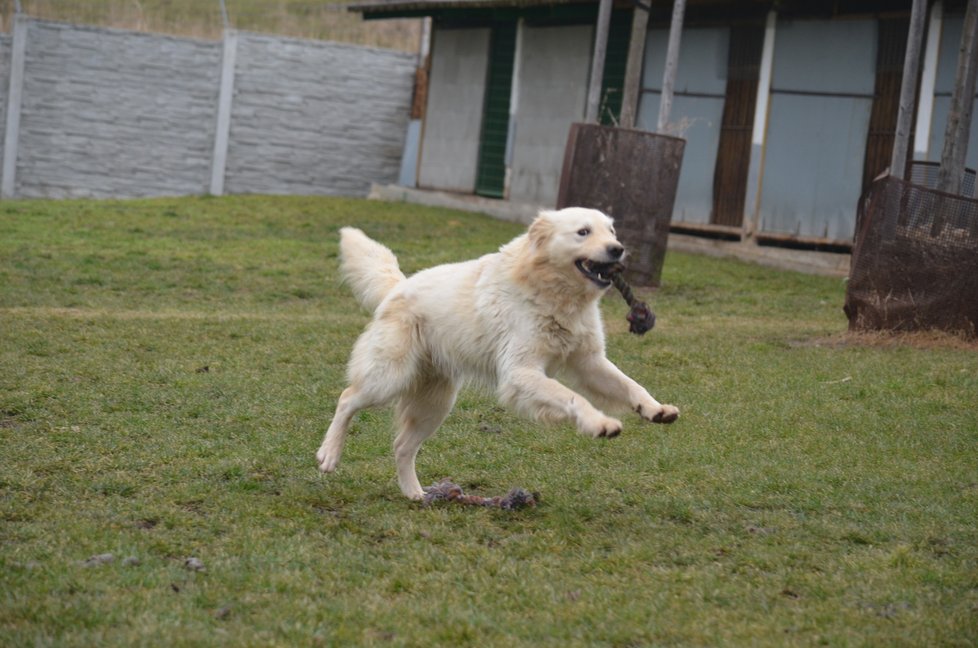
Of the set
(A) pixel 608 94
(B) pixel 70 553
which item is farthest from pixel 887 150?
(B) pixel 70 553

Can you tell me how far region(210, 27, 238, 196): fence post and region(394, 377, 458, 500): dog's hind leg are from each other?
54.9 feet

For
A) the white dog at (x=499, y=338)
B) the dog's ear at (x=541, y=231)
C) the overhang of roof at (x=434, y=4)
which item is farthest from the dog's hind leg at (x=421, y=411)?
the overhang of roof at (x=434, y=4)

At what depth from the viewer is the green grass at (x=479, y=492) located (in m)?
4.12

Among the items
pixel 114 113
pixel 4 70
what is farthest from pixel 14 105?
pixel 114 113

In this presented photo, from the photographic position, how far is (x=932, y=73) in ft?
48.5

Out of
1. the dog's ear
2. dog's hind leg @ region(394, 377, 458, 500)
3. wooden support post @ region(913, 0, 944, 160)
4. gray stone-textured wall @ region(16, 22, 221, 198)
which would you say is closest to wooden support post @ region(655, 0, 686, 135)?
wooden support post @ region(913, 0, 944, 160)

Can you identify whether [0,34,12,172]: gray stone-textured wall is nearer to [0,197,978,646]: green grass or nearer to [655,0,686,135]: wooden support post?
[0,197,978,646]: green grass

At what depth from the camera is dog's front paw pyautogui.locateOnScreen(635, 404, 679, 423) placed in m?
5.34

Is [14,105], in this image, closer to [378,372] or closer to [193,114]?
[193,114]

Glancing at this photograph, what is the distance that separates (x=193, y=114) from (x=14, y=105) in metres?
3.11

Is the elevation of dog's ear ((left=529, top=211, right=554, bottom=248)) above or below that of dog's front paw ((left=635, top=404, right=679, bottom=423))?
above

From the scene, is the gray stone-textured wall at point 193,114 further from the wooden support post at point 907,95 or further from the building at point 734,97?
the wooden support post at point 907,95

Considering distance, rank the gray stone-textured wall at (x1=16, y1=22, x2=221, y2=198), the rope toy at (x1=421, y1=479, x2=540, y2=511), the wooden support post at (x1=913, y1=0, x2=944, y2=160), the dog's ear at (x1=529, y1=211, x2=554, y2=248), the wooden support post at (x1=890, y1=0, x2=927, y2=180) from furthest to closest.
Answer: the gray stone-textured wall at (x1=16, y1=22, x2=221, y2=198), the wooden support post at (x1=913, y1=0, x2=944, y2=160), the wooden support post at (x1=890, y1=0, x2=927, y2=180), the dog's ear at (x1=529, y1=211, x2=554, y2=248), the rope toy at (x1=421, y1=479, x2=540, y2=511)

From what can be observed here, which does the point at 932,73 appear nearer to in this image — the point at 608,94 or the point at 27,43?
the point at 608,94
